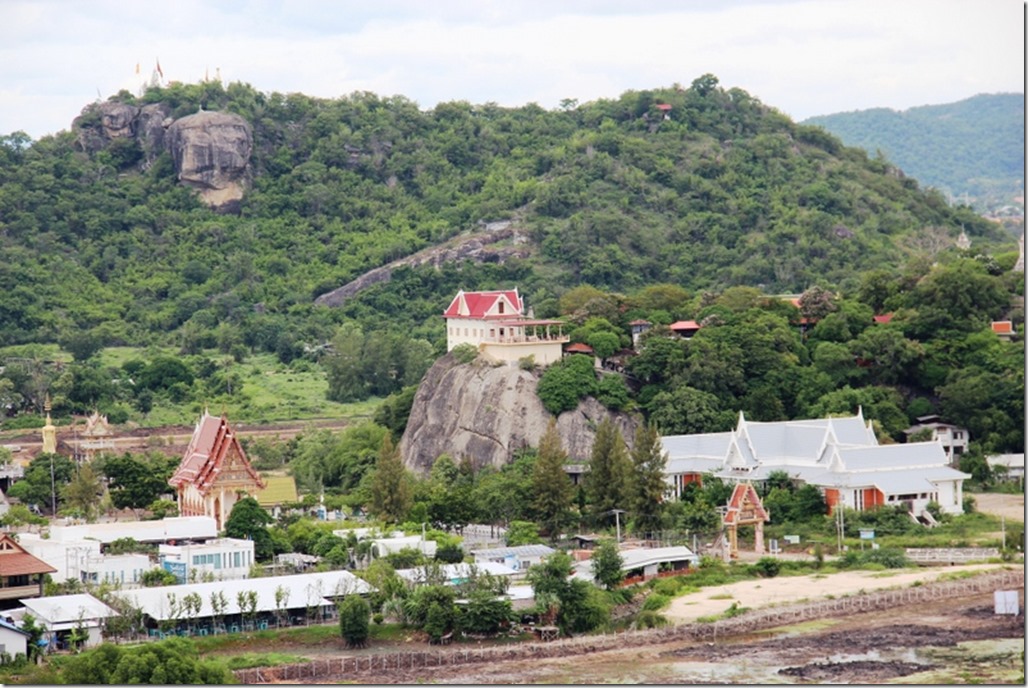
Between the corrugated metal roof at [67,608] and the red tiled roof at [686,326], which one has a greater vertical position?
the red tiled roof at [686,326]

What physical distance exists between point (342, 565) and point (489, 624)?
24.4ft

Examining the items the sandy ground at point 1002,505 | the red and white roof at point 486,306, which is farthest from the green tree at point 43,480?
the sandy ground at point 1002,505

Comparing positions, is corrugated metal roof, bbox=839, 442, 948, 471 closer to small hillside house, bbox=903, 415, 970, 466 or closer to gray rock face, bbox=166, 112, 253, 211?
small hillside house, bbox=903, 415, 970, 466

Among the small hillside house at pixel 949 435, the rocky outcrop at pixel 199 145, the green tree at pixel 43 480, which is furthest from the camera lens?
the rocky outcrop at pixel 199 145

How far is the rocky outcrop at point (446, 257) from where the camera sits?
10431 cm

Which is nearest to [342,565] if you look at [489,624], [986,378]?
[489,624]

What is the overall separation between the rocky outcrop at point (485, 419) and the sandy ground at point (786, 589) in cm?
1486

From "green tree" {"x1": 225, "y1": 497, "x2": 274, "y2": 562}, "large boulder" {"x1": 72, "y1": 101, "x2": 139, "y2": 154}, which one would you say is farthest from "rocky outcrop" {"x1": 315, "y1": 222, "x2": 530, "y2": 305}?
"green tree" {"x1": 225, "y1": 497, "x2": 274, "y2": 562}

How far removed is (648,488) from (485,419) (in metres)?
11.9

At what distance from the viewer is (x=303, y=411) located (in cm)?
8350

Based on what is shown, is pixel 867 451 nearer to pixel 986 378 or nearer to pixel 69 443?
pixel 986 378

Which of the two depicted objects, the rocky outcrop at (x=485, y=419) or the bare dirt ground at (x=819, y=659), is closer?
the bare dirt ground at (x=819, y=659)

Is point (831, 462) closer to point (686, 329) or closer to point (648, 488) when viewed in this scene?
point (648, 488)

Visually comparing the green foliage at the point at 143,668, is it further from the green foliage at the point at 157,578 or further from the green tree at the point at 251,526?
the green tree at the point at 251,526
